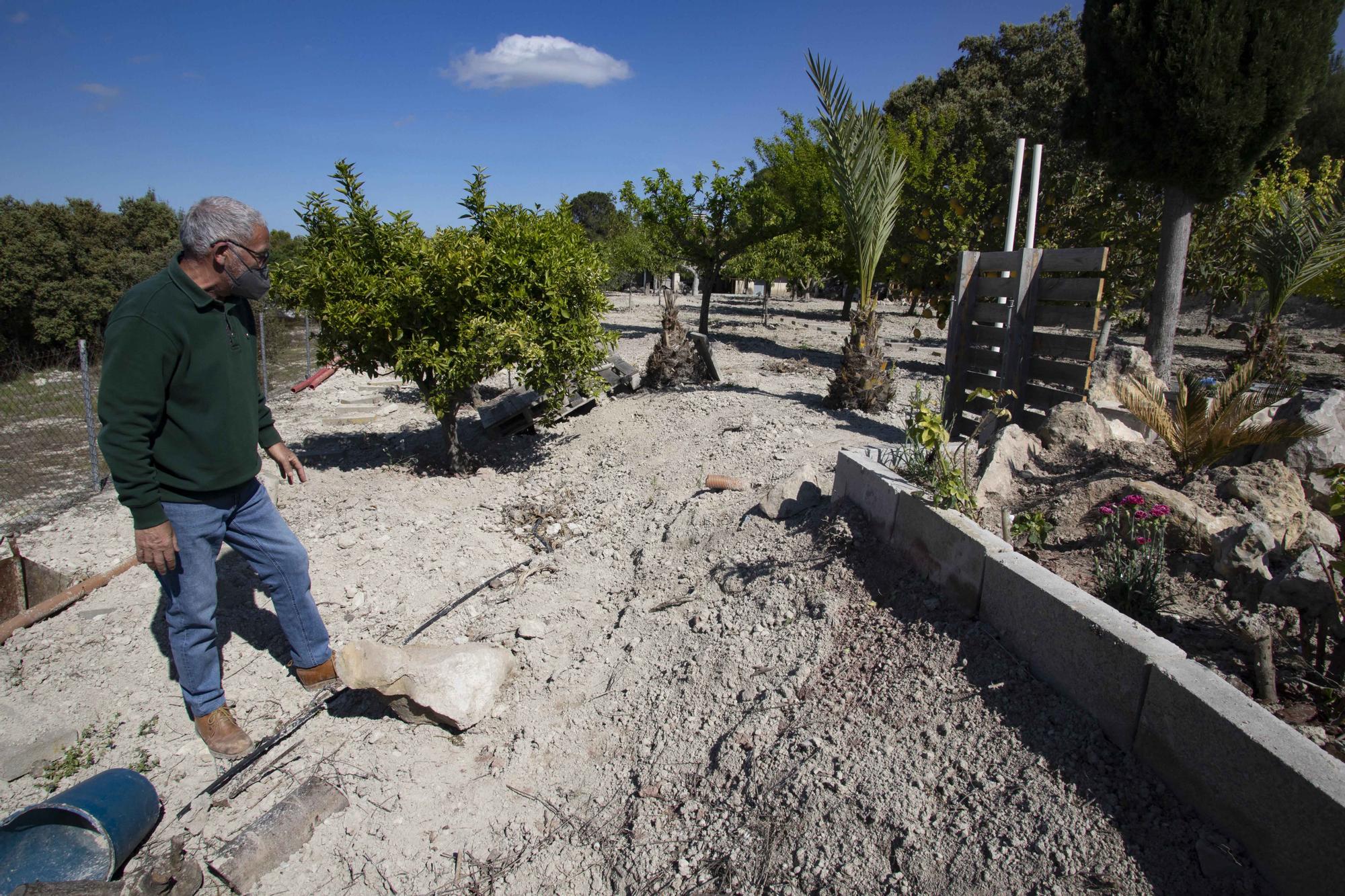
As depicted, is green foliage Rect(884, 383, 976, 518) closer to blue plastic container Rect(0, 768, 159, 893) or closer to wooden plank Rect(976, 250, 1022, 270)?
wooden plank Rect(976, 250, 1022, 270)

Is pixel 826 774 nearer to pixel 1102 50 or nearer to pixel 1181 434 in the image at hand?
pixel 1181 434

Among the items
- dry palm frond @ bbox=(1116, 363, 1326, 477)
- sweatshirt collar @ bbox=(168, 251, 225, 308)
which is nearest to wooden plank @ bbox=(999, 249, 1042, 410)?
dry palm frond @ bbox=(1116, 363, 1326, 477)

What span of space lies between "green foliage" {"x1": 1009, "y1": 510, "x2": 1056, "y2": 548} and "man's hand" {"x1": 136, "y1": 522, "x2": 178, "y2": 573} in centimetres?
339

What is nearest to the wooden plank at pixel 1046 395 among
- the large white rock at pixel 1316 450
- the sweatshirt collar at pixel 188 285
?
the large white rock at pixel 1316 450

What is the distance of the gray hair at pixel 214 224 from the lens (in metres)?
2.82

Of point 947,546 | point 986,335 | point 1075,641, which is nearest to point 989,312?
point 986,335

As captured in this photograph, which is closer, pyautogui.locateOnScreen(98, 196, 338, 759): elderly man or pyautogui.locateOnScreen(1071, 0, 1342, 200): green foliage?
pyautogui.locateOnScreen(98, 196, 338, 759): elderly man

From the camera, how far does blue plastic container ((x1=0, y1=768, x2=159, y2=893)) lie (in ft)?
7.91

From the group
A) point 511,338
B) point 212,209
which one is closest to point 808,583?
point 212,209

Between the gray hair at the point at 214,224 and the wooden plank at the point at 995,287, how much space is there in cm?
479

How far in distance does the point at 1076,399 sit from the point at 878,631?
2642mm

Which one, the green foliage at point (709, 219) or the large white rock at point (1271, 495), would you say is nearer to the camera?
the large white rock at point (1271, 495)

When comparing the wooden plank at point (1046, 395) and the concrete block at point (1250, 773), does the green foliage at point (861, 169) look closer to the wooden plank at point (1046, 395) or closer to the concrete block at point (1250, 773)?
the wooden plank at point (1046, 395)

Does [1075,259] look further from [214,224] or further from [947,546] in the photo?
[214,224]
